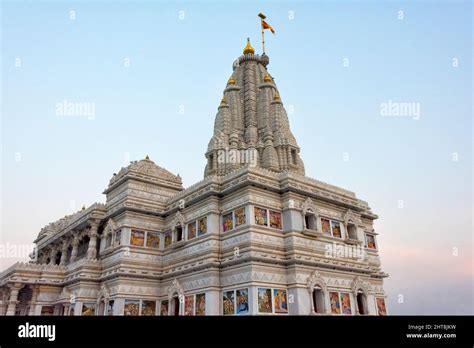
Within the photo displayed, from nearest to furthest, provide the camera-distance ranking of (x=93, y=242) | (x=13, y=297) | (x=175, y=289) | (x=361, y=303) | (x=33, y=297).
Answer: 1. (x=175, y=289)
2. (x=361, y=303)
3. (x=13, y=297)
4. (x=33, y=297)
5. (x=93, y=242)

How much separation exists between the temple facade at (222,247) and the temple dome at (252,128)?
0.14 m

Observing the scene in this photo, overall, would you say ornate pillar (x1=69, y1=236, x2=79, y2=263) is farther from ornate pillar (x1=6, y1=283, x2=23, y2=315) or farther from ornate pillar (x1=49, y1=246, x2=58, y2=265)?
ornate pillar (x1=49, y1=246, x2=58, y2=265)

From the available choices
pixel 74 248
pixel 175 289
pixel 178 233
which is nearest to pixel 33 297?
pixel 74 248

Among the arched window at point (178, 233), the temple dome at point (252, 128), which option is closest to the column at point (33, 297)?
the arched window at point (178, 233)

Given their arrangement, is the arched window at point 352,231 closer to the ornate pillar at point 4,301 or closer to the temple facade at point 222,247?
the temple facade at point 222,247

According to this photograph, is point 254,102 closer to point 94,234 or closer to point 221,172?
point 221,172

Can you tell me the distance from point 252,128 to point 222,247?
14.8 m

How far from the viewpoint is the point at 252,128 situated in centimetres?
3797

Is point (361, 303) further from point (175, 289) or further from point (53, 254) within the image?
point (53, 254)

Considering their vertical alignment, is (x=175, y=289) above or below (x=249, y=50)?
below
